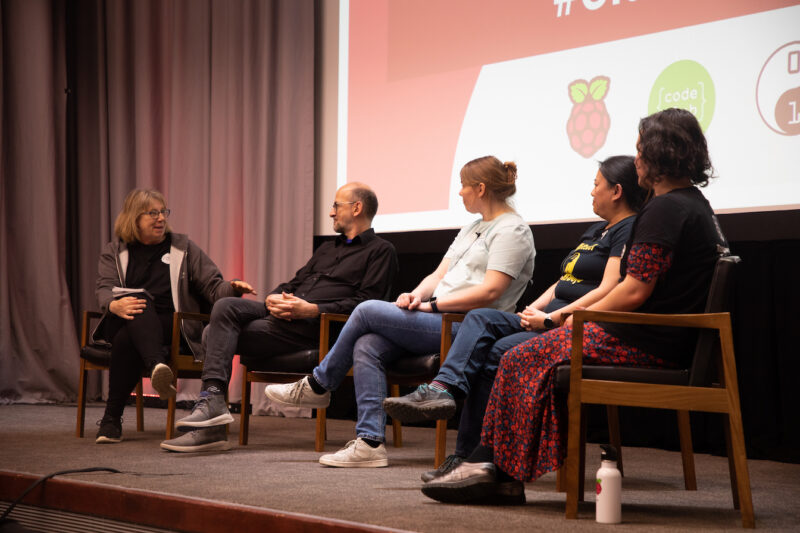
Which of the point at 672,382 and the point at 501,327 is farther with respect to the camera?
the point at 501,327

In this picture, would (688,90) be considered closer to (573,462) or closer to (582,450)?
(582,450)

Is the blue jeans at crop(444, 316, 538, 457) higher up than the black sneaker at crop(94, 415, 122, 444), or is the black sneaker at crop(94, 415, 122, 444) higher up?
the blue jeans at crop(444, 316, 538, 457)

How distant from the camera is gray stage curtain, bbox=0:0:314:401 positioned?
473 cm

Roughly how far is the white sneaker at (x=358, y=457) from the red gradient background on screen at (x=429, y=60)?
5.15 ft

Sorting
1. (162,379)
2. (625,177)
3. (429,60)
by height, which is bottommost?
(162,379)

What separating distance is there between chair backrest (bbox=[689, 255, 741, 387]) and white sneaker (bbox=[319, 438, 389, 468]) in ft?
3.67

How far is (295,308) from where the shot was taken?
3.18m

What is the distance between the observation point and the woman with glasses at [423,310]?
273cm

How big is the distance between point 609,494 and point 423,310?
3.47 ft

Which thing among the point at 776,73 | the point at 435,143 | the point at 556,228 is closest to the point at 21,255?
the point at 435,143

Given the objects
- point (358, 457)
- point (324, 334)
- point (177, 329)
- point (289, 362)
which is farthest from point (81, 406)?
point (358, 457)

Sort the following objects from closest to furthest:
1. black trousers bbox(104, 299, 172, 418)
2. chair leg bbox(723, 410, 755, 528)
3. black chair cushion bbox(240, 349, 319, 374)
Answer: chair leg bbox(723, 410, 755, 528)
black chair cushion bbox(240, 349, 319, 374)
black trousers bbox(104, 299, 172, 418)

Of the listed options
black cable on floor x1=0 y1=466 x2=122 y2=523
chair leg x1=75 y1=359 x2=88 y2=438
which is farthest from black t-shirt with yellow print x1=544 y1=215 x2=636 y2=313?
chair leg x1=75 y1=359 x2=88 y2=438

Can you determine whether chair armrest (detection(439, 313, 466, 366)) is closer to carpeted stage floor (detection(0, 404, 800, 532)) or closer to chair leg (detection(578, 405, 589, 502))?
carpeted stage floor (detection(0, 404, 800, 532))
